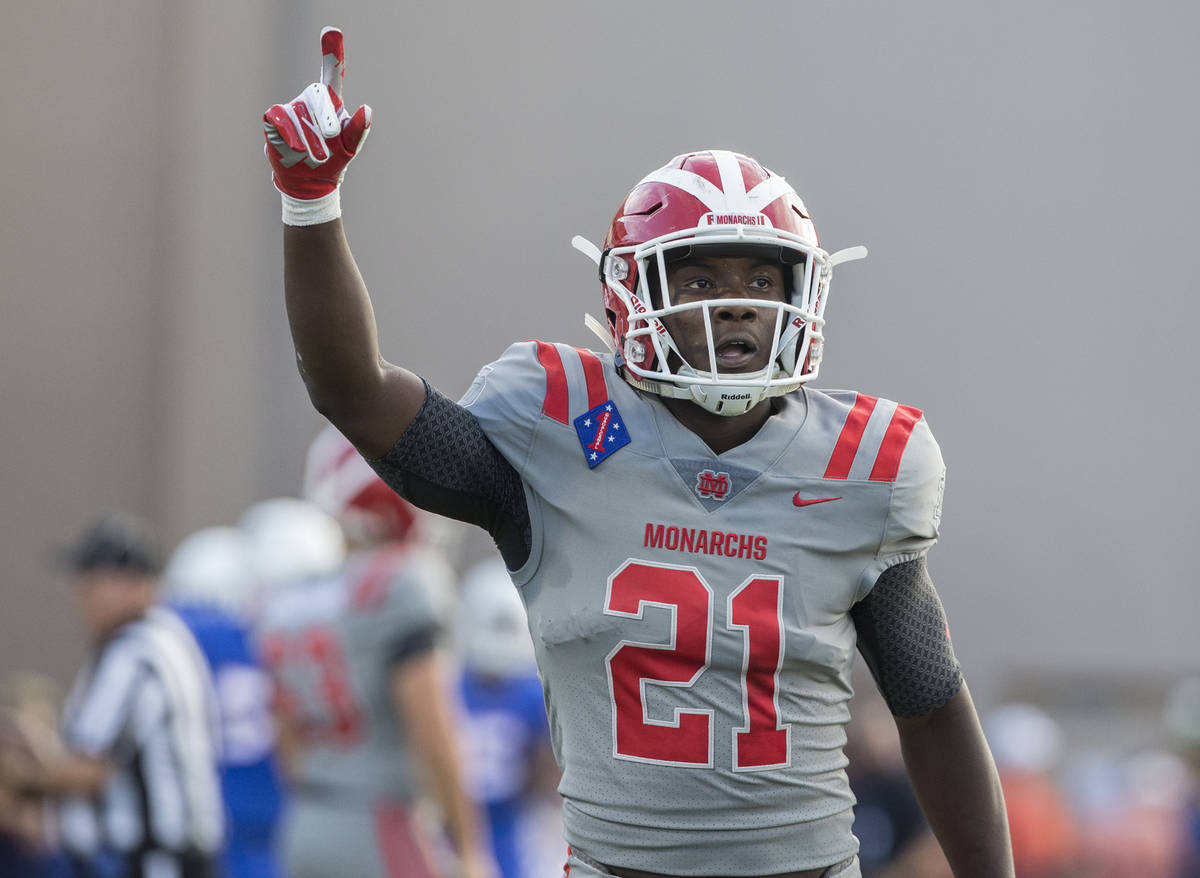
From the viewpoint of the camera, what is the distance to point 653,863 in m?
2.15

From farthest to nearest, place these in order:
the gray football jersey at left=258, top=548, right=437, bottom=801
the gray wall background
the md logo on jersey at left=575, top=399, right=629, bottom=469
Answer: the gray wall background
the gray football jersey at left=258, top=548, right=437, bottom=801
the md logo on jersey at left=575, top=399, right=629, bottom=469

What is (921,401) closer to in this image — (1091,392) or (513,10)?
(1091,392)

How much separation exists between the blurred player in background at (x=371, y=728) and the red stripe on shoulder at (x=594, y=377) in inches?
90.4

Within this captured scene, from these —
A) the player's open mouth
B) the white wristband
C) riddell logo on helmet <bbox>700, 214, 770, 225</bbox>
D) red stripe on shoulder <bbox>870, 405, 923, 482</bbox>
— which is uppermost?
the white wristband

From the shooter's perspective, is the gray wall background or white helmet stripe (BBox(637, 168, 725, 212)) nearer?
white helmet stripe (BBox(637, 168, 725, 212))

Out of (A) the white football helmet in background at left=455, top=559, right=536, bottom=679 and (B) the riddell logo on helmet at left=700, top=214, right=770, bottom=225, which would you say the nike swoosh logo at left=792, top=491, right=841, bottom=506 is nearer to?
(B) the riddell logo on helmet at left=700, top=214, right=770, bottom=225

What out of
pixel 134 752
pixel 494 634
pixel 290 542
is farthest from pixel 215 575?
pixel 134 752

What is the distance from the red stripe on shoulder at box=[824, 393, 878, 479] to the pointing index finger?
0.87 metres

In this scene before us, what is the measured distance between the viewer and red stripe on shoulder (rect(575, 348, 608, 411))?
230cm

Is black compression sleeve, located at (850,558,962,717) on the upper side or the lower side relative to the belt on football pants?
upper

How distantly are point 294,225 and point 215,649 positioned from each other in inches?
177

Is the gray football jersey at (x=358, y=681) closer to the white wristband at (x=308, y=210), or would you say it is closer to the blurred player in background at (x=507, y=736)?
the blurred player in background at (x=507, y=736)

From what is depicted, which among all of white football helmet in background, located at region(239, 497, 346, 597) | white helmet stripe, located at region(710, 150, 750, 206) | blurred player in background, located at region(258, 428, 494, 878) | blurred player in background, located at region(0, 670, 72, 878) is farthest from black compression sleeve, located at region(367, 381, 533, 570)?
white football helmet in background, located at region(239, 497, 346, 597)

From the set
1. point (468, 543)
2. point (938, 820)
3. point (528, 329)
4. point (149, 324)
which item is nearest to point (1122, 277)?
point (528, 329)
